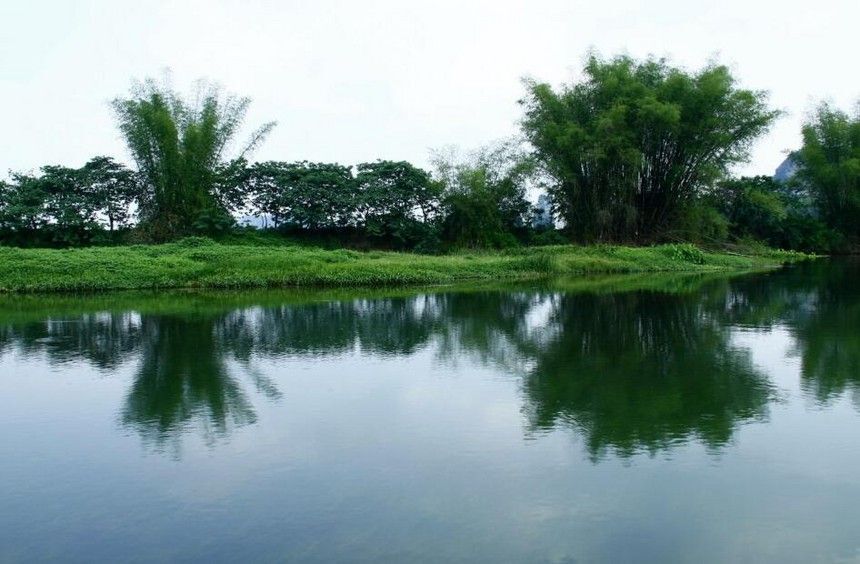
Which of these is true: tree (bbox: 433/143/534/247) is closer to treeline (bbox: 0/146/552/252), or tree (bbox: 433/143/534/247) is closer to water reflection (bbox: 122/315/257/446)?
treeline (bbox: 0/146/552/252)

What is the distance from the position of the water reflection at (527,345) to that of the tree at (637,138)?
35.4 ft

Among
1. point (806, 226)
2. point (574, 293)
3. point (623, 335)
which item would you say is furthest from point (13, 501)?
point (806, 226)

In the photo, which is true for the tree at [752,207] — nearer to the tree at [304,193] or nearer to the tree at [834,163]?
the tree at [834,163]

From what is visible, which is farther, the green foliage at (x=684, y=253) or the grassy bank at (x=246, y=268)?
the green foliage at (x=684, y=253)

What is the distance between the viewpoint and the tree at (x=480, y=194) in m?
29.4

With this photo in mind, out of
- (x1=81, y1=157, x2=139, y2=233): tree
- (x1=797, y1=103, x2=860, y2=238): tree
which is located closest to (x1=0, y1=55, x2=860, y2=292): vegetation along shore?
(x1=81, y1=157, x2=139, y2=233): tree

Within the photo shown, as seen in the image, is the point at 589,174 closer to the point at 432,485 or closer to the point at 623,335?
the point at 623,335

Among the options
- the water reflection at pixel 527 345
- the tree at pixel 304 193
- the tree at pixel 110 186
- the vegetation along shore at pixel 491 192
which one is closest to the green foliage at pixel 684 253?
the vegetation along shore at pixel 491 192

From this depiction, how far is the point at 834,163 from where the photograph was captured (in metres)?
36.0

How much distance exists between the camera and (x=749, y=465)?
492 centimetres

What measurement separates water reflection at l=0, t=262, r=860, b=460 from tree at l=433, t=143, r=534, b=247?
1166cm

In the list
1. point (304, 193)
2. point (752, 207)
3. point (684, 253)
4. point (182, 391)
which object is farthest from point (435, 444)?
point (752, 207)

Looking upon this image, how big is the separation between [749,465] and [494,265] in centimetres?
1805

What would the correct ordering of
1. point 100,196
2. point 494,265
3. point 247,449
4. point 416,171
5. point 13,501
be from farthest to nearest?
point 416,171 → point 100,196 → point 494,265 → point 247,449 → point 13,501
